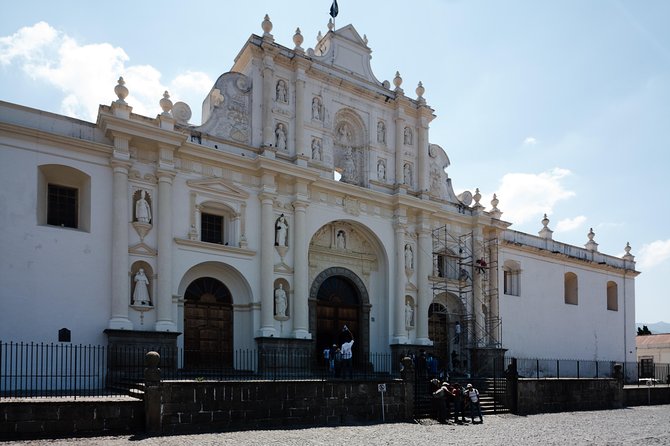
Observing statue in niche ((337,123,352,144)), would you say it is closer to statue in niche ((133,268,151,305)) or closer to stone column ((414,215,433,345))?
stone column ((414,215,433,345))

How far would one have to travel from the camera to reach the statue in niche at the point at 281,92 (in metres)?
24.2

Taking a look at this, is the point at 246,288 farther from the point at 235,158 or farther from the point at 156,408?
the point at 156,408

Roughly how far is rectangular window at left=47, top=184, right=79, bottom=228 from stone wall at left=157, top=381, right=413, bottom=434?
7600mm

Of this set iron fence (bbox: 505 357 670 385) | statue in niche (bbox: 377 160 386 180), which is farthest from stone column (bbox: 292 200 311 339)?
iron fence (bbox: 505 357 670 385)

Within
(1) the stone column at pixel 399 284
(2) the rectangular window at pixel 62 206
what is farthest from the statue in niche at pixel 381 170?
(2) the rectangular window at pixel 62 206

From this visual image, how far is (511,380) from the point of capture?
22.8 metres

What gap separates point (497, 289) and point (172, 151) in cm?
1697

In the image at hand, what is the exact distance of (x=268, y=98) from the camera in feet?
77.2

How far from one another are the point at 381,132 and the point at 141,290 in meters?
12.8

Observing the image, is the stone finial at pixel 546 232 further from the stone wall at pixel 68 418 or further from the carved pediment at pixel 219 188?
the stone wall at pixel 68 418

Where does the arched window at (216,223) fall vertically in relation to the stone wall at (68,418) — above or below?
above

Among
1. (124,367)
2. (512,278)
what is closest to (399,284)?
(512,278)

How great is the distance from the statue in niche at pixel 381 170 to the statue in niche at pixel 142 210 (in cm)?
1039

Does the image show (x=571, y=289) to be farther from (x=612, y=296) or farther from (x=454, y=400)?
(x=454, y=400)
